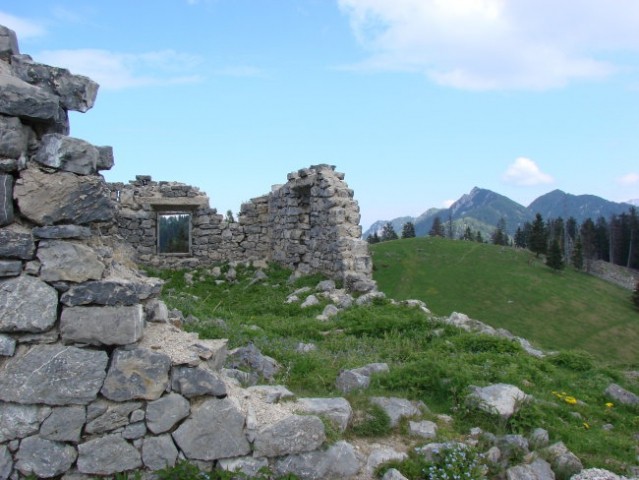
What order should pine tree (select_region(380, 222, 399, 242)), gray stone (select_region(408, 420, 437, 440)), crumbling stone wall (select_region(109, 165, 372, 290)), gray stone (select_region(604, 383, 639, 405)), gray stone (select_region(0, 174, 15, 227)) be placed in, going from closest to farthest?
gray stone (select_region(0, 174, 15, 227)) → gray stone (select_region(408, 420, 437, 440)) → gray stone (select_region(604, 383, 639, 405)) → crumbling stone wall (select_region(109, 165, 372, 290)) → pine tree (select_region(380, 222, 399, 242))

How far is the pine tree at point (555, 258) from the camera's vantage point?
6119cm

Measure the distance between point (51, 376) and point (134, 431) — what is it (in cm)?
80

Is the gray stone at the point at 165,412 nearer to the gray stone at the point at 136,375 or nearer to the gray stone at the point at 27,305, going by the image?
the gray stone at the point at 136,375

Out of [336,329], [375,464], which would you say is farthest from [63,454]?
[336,329]

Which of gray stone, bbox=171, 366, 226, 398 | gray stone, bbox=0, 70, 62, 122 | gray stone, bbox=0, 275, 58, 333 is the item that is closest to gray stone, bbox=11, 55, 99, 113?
gray stone, bbox=0, 70, 62, 122

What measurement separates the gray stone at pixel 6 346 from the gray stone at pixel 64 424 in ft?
1.92

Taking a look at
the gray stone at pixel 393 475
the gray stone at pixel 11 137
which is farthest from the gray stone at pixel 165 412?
the gray stone at pixel 11 137

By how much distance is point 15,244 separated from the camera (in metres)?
4.30

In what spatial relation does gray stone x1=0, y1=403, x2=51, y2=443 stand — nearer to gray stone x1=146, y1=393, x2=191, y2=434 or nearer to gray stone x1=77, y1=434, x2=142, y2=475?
gray stone x1=77, y1=434, x2=142, y2=475

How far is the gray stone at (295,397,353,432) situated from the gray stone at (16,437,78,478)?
6.41 ft

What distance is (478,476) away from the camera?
4551 mm

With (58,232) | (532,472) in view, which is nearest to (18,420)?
(58,232)

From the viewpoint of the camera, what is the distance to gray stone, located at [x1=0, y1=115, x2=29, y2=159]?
432 centimetres

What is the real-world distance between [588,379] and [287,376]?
442 cm
